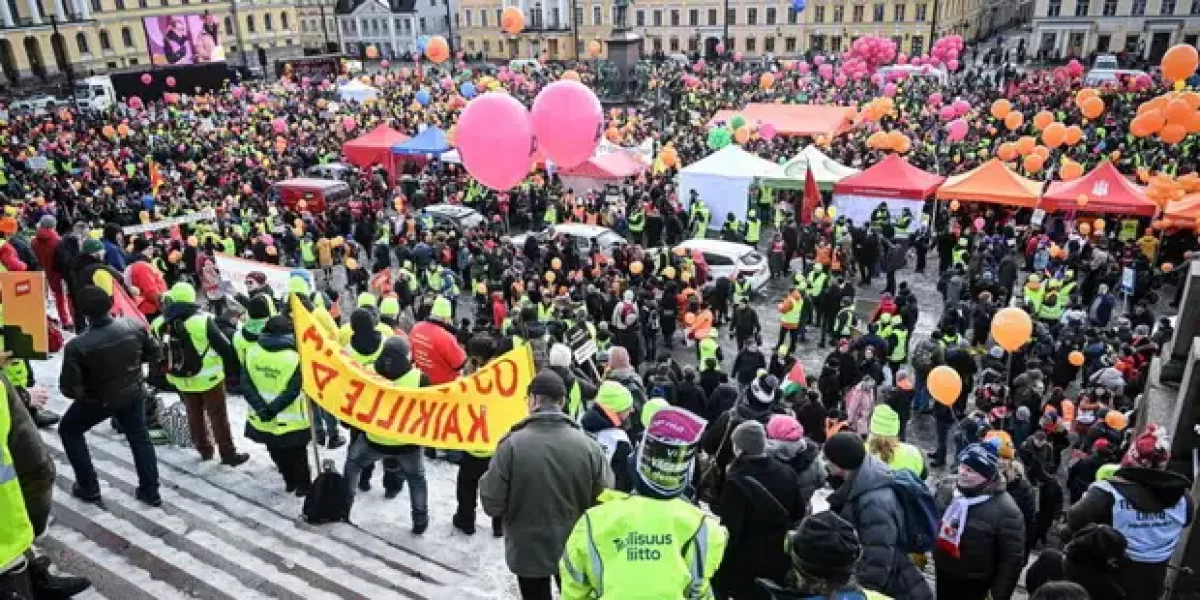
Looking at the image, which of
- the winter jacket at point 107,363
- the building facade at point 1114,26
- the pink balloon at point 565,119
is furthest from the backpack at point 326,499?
the building facade at point 1114,26

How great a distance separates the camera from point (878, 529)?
13.0ft

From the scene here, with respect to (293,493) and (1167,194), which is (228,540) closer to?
(293,493)

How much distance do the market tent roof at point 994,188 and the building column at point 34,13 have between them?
62807 mm

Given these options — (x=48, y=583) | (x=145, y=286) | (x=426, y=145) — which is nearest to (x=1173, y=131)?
(x=145, y=286)

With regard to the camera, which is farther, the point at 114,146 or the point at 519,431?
the point at 114,146

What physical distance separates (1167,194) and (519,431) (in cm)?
1519

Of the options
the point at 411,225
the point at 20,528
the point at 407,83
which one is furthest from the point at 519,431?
the point at 407,83

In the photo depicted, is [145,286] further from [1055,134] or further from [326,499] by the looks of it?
[1055,134]

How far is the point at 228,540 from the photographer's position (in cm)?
528

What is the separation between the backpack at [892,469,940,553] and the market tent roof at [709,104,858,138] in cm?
2067

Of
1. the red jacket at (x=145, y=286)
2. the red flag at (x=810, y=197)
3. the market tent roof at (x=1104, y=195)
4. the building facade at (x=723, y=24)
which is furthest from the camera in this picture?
the building facade at (x=723, y=24)

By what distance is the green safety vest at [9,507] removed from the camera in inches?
134

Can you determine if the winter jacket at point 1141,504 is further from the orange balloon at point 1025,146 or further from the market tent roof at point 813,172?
the orange balloon at point 1025,146

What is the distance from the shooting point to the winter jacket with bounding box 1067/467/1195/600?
14.9 ft
